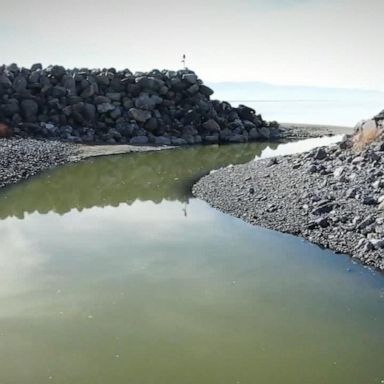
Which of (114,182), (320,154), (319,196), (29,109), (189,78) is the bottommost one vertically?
(114,182)

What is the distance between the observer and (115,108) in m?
49.0

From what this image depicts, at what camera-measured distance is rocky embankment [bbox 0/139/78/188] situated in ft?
98.0

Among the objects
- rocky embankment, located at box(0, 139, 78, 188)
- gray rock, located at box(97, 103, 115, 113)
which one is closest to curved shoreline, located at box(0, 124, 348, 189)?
rocky embankment, located at box(0, 139, 78, 188)

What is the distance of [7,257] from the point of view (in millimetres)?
16875

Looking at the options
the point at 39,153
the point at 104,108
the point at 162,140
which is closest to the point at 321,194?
the point at 39,153

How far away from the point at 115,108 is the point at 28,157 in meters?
16.4

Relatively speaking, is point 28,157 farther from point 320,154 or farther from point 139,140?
point 320,154

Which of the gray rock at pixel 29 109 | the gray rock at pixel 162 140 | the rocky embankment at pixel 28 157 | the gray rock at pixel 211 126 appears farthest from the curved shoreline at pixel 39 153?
the gray rock at pixel 211 126

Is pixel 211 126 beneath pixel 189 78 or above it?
beneath

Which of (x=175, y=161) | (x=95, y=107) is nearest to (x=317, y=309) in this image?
(x=175, y=161)

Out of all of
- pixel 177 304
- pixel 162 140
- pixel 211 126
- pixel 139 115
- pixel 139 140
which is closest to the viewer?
pixel 177 304

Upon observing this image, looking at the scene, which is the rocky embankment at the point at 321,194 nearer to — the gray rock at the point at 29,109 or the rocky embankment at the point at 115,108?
the rocky embankment at the point at 115,108

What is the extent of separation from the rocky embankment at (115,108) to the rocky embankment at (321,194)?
735 inches

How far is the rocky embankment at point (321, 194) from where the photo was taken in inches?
699
